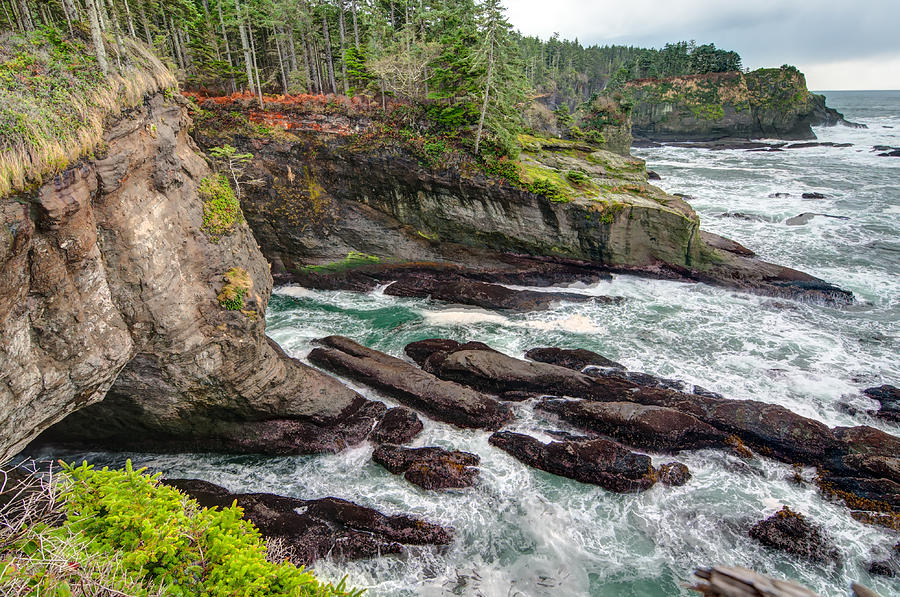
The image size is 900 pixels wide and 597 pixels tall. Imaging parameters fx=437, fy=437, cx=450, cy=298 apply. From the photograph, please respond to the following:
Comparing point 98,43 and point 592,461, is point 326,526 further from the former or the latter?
point 98,43

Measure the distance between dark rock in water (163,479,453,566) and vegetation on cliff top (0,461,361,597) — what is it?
5763mm

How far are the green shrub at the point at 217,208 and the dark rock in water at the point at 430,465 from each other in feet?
32.0

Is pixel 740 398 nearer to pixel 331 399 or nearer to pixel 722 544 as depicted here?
pixel 722 544

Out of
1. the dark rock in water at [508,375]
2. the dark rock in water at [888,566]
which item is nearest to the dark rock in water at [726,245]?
the dark rock in water at [508,375]

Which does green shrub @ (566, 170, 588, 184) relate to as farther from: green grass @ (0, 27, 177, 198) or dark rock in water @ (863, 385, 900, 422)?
green grass @ (0, 27, 177, 198)

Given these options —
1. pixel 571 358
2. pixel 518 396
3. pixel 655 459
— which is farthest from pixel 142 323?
pixel 655 459

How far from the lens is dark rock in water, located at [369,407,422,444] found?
16.2m

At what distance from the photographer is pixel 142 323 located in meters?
12.8

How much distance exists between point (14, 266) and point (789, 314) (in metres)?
32.8

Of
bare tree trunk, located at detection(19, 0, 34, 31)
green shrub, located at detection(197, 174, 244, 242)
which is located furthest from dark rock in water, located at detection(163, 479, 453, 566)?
bare tree trunk, located at detection(19, 0, 34, 31)

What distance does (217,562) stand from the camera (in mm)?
6605

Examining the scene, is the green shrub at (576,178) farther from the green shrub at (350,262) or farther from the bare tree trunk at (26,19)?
the bare tree trunk at (26,19)

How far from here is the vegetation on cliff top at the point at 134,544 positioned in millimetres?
5418

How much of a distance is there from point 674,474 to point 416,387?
9.77m
